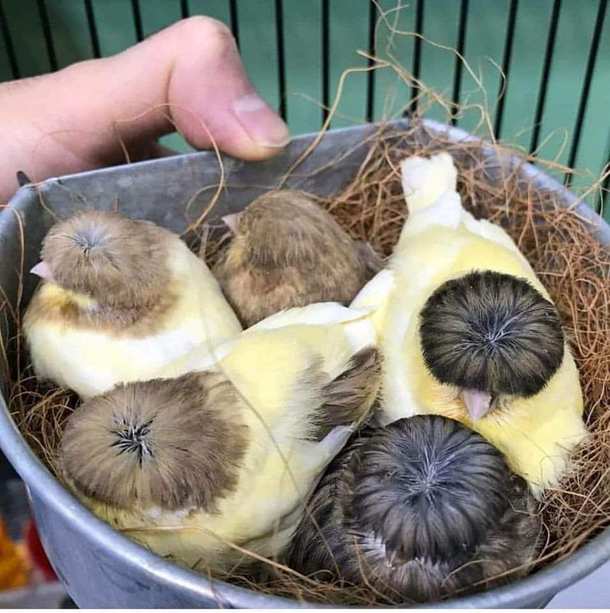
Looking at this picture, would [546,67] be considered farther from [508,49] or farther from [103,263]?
[103,263]

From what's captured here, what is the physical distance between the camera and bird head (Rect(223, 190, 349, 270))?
71cm

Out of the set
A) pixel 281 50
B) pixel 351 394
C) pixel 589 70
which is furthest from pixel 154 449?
pixel 589 70

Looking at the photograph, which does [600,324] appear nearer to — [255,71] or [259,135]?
[259,135]

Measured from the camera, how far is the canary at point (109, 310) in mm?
662

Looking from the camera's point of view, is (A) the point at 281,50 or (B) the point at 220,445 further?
(A) the point at 281,50

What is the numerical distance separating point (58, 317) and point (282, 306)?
0.17 metres

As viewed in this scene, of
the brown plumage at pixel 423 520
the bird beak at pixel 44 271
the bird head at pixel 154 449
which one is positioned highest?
the bird beak at pixel 44 271

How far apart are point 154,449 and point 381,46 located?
0.75m

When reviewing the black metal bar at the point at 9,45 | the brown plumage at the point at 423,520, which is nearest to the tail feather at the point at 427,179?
the brown plumage at the point at 423,520

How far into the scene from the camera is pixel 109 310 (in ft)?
2.23

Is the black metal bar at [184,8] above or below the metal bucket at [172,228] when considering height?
above

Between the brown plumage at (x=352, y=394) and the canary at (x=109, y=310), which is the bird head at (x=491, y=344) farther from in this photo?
the canary at (x=109, y=310)

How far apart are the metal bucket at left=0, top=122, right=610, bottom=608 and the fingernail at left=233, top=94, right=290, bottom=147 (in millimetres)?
17

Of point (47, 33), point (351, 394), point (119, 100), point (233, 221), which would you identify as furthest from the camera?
point (47, 33)
